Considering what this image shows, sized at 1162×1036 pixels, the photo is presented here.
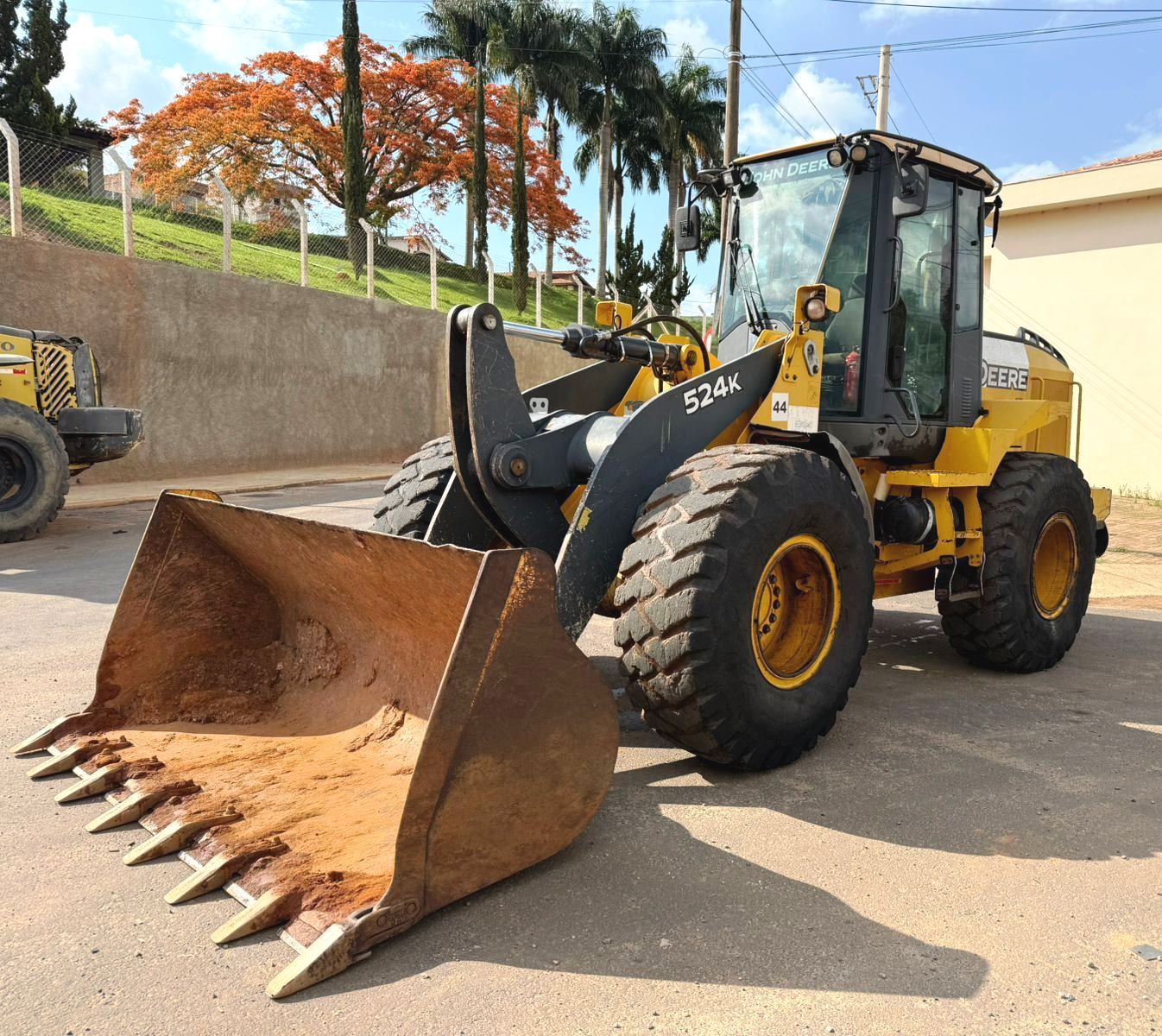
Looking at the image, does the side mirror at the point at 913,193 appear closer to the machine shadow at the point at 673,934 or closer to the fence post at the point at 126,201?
the machine shadow at the point at 673,934

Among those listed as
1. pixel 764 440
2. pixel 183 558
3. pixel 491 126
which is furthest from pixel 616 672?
pixel 491 126

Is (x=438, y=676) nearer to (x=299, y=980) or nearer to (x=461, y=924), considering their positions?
(x=461, y=924)

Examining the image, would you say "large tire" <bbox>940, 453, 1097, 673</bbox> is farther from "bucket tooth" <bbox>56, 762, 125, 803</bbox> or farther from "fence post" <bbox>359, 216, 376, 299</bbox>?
"fence post" <bbox>359, 216, 376, 299</bbox>

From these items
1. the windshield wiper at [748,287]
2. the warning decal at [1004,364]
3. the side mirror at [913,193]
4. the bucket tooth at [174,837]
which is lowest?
the bucket tooth at [174,837]

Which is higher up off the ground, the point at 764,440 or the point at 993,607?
the point at 764,440

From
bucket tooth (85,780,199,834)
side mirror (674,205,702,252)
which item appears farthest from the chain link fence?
bucket tooth (85,780,199,834)

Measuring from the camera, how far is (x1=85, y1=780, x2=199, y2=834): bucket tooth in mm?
3154

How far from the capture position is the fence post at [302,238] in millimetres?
17402

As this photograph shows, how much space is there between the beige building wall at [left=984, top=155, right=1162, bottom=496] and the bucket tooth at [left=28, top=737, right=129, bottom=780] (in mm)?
15809

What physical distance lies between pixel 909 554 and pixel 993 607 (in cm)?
54

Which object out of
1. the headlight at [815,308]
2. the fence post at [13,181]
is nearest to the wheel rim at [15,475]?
the fence post at [13,181]

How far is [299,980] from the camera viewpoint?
7.70 ft

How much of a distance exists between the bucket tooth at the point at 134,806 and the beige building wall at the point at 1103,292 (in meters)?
15.9

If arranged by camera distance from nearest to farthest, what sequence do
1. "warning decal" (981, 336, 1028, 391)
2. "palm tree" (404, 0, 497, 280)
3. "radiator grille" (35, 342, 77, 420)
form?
1. "warning decal" (981, 336, 1028, 391)
2. "radiator grille" (35, 342, 77, 420)
3. "palm tree" (404, 0, 497, 280)
